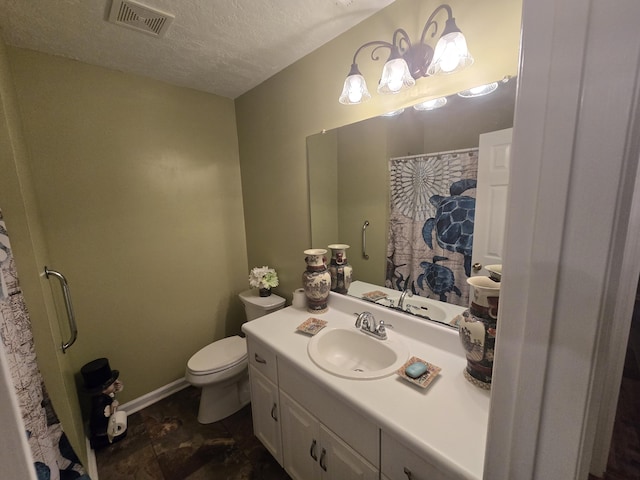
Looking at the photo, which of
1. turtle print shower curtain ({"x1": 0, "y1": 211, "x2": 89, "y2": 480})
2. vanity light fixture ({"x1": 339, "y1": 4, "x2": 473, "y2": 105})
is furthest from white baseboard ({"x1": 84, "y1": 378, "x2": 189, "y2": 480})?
vanity light fixture ({"x1": 339, "y1": 4, "x2": 473, "y2": 105})

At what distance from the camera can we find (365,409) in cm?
82

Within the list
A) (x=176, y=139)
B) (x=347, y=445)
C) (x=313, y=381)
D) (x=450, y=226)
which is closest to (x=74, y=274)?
(x=176, y=139)

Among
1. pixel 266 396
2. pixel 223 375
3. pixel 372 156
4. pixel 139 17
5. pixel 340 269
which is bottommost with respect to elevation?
pixel 223 375

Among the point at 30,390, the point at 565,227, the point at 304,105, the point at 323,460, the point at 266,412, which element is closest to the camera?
the point at 565,227

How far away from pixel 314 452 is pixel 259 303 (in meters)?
1.03

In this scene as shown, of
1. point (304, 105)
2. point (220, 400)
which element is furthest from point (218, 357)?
point (304, 105)

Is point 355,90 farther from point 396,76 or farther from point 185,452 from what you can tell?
point 185,452

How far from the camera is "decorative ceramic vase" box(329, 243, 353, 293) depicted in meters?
1.56

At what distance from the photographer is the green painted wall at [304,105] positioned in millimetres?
935

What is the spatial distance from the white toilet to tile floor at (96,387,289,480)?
0.07 meters

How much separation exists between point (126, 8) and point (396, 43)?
1196 mm

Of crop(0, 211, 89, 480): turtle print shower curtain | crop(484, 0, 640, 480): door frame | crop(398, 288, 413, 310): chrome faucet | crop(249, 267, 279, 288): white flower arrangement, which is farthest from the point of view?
crop(249, 267, 279, 288): white flower arrangement

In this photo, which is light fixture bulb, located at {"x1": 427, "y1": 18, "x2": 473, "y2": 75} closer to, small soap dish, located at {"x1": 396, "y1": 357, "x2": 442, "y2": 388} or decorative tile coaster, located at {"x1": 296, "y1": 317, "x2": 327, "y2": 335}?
small soap dish, located at {"x1": 396, "y1": 357, "x2": 442, "y2": 388}

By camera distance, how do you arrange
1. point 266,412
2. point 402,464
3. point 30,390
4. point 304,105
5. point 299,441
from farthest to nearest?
1. point 304,105
2. point 266,412
3. point 299,441
4. point 30,390
5. point 402,464
